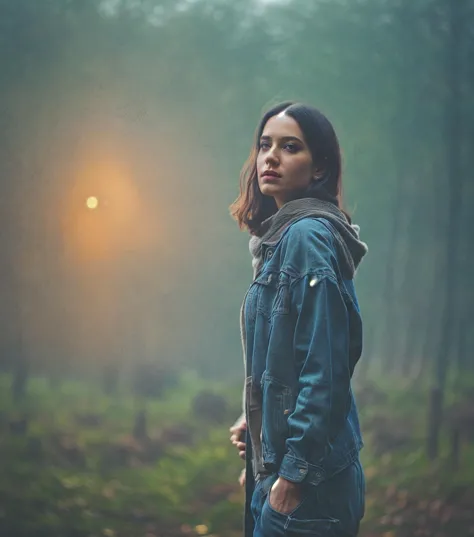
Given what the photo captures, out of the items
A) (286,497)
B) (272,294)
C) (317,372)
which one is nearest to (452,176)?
(272,294)

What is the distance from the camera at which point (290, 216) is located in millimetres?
1599

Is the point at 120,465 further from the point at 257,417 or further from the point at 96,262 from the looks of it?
the point at 257,417

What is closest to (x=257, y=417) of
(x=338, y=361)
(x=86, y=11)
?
(x=338, y=361)

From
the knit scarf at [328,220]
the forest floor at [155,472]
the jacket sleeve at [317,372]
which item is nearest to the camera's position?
the jacket sleeve at [317,372]

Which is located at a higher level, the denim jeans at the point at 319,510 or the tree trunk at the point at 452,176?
the tree trunk at the point at 452,176

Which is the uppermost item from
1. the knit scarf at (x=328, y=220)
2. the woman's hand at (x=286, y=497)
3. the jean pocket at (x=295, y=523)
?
the knit scarf at (x=328, y=220)

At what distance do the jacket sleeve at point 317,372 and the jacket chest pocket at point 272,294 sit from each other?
0.02 meters

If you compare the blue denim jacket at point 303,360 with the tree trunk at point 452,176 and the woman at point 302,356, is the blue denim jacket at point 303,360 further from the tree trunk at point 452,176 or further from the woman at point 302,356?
the tree trunk at point 452,176

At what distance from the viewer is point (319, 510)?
1.40m

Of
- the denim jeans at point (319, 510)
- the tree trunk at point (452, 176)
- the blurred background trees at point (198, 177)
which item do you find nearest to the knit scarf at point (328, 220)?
the denim jeans at point (319, 510)

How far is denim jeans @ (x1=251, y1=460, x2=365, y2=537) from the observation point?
1369 mm

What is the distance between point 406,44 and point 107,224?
2.41 m

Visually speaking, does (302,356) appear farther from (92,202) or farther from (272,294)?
(92,202)

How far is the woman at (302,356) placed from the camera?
1.36 m
